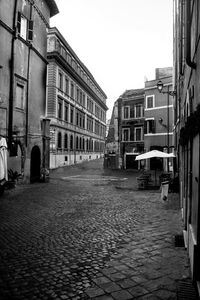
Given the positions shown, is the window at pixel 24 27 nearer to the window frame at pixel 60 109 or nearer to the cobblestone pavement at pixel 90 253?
the cobblestone pavement at pixel 90 253

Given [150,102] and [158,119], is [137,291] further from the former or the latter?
[150,102]

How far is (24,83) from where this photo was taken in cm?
1606

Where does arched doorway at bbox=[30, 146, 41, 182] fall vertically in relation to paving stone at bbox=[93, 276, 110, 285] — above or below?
above

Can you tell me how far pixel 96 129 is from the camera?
5925 cm

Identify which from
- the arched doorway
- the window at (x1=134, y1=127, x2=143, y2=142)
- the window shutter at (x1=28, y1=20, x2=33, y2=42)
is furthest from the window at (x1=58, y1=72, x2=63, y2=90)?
the arched doorway

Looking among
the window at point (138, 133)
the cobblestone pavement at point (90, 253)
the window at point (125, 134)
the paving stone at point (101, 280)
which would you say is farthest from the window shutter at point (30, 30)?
Answer: the window at point (125, 134)

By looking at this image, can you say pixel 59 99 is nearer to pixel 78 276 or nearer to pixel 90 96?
pixel 90 96

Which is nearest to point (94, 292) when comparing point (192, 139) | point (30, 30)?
point (192, 139)

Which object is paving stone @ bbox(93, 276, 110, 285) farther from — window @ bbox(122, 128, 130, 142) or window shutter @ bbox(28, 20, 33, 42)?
window @ bbox(122, 128, 130, 142)

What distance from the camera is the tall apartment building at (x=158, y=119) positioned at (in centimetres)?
2791

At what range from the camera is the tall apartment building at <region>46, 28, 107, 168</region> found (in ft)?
106

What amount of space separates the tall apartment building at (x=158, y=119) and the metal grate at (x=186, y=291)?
2420 cm

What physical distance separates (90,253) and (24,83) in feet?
43.9

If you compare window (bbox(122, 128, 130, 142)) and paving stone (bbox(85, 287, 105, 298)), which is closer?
paving stone (bbox(85, 287, 105, 298))
